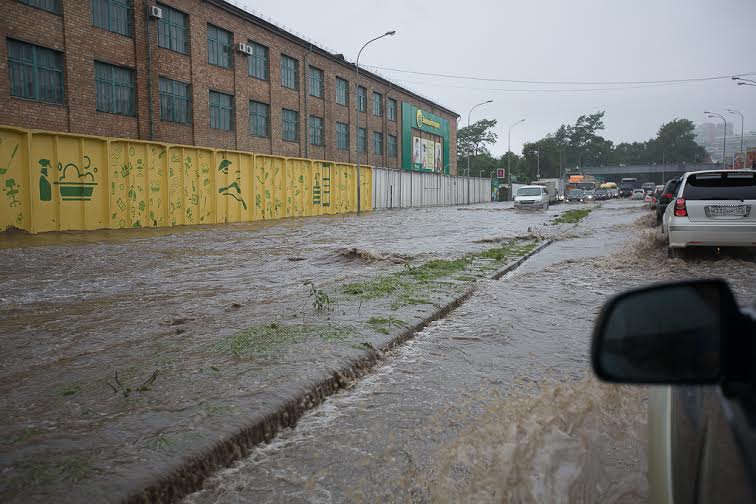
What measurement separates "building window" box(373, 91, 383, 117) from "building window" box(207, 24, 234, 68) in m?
18.3

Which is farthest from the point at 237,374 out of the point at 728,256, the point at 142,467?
the point at 728,256

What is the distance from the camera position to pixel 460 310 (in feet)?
23.0

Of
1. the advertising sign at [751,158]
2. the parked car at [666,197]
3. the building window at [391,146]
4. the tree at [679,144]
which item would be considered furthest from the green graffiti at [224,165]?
the tree at [679,144]

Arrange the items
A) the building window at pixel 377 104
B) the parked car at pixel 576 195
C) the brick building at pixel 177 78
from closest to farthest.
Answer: the brick building at pixel 177 78
the building window at pixel 377 104
the parked car at pixel 576 195

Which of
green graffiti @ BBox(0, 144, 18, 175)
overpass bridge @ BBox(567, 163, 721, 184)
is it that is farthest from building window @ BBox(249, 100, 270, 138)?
overpass bridge @ BBox(567, 163, 721, 184)

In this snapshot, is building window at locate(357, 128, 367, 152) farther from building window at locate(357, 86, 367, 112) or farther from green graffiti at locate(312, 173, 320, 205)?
green graffiti at locate(312, 173, 320, 205)

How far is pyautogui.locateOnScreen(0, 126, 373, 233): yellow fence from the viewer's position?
672 inches

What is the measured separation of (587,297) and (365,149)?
39.5 m

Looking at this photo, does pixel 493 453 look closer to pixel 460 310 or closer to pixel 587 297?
pixel 460 310

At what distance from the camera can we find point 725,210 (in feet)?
33.5

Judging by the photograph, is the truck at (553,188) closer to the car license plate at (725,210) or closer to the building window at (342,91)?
the building window at (342,91)

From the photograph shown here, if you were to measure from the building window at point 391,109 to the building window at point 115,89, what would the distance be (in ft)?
88.7

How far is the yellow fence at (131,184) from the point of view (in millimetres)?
17078

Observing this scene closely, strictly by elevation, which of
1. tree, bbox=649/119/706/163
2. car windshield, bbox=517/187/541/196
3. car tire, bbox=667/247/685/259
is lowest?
car tire, bbox=667/247/685/259
